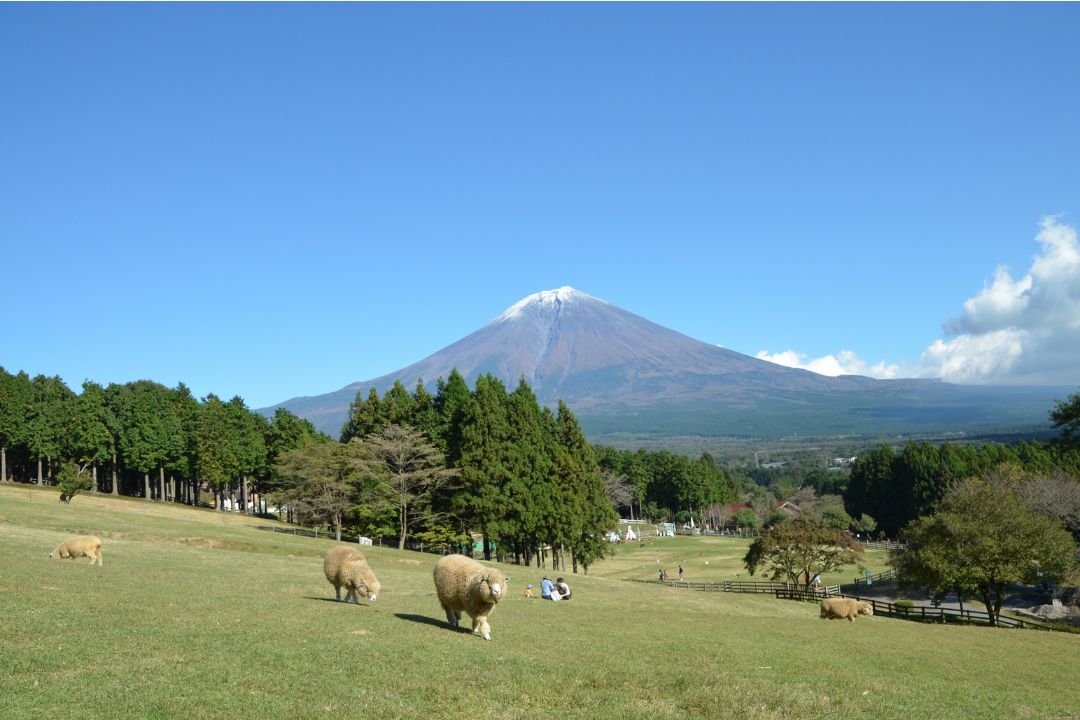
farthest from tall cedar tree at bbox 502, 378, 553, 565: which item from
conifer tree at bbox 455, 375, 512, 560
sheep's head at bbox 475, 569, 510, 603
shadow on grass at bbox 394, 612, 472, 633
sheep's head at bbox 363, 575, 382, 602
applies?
sheep's head at bbox 475, 569, 510, 603

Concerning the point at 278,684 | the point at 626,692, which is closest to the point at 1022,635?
the point at 626,692

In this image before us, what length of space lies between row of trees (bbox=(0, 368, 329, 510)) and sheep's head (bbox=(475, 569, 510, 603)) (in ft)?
201

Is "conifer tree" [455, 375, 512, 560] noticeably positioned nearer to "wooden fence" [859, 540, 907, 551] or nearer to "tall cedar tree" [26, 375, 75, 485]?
"tall cedar tree" [26, 375, 75, 485]

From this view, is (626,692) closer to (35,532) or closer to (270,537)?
(35,532)

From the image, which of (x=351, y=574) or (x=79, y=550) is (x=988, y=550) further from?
(x=79, y=550)

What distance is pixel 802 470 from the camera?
188m

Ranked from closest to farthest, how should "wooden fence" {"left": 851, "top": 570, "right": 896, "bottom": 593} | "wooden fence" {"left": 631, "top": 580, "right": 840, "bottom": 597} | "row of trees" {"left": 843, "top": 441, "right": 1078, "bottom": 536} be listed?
"wooden fence" {"left": 631, "top": 580, "right": 840, "bottom": 597} → "wooden fence" {"left": 851, "top": 570, "right": 896, "bottom": 593} → "row of trees" {"left": 843, "top": 441, "right": 1078, "bottom": 536}

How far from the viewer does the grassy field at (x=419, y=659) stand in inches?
381

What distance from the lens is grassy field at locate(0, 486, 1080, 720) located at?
31.8 feet

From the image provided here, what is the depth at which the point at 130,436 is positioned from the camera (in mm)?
72125

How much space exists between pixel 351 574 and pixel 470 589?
4.62 meters

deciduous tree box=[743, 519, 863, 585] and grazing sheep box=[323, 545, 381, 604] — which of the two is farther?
deciduous tree box=[743, 519, 863, 585]

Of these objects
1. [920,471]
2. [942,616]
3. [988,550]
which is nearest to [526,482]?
[942,616]

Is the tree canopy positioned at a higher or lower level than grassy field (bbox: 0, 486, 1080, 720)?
lower
